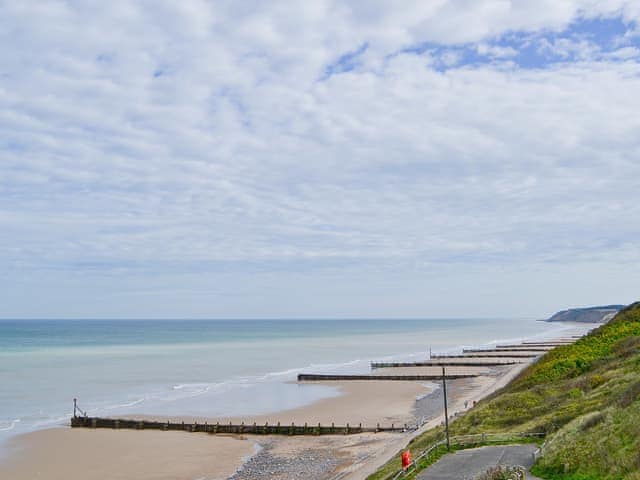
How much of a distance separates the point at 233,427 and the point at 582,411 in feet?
79.8

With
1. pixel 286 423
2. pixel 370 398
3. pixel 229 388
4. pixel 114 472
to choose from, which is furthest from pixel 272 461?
pixel 229 388

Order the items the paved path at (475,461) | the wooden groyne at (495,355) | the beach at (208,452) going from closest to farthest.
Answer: the paved path at (475,461), the beach at (208,452), the wooden groyne at (495,355)

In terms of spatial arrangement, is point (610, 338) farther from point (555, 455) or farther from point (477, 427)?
point (555, 455)

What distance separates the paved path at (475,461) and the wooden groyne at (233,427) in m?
19.2

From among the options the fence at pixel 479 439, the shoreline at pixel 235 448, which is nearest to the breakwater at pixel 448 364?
the shoreline at pixel 235 448

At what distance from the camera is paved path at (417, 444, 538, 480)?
20.8 m

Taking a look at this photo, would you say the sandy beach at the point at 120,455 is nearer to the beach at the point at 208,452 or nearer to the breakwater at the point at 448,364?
the beach at the point at 208,452

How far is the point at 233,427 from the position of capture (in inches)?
1741

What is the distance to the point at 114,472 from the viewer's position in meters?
33.7

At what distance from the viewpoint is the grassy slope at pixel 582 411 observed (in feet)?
58.7

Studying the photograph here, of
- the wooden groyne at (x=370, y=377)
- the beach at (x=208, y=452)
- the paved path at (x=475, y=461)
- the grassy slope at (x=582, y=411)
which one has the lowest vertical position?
the beach at (x=208, y=452)

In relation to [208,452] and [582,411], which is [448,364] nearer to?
[208,452]

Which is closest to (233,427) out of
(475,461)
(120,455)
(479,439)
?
(120,455)

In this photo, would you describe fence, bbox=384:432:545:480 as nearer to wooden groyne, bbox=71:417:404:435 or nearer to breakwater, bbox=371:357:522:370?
wooden groyne, bbox=71:417:404:435
